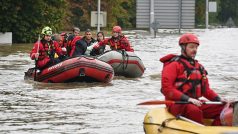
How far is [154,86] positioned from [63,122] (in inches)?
270

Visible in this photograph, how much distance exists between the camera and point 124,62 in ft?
69.9

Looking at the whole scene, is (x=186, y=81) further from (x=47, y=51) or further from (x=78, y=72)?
(x=47, y=51)

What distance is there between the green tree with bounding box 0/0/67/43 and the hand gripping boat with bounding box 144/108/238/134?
28.4 meters

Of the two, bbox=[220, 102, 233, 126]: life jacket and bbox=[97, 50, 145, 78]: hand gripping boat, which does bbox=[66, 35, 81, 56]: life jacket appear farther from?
bbox=[220, 102, 233, 126]: life jacket

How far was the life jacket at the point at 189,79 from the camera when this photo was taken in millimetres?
9932

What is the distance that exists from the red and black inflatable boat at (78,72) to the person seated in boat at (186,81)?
29.0 feet

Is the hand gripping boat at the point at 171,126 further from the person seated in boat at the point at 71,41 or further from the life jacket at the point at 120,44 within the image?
the life jacket at the point at 120,44

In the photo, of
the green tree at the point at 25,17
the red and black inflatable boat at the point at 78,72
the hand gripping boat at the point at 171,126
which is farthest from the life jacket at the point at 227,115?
the green tree at the point at 25,17

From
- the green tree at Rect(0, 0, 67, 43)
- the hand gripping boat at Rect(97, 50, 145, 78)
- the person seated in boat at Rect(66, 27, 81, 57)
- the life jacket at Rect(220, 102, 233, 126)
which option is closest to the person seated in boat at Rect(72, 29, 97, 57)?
the person seated in boat at Rect(66, 27, 81, 57)

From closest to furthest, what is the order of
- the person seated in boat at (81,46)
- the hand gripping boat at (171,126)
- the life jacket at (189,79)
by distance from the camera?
the hand gripping boat at (171,126), the life jacket at (189,79), the person seated in boat at (81,46)

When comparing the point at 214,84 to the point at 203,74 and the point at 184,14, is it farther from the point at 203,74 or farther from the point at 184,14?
the point at 184,14

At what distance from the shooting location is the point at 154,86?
19.4m

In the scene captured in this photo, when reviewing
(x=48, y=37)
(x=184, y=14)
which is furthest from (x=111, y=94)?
(x=184, y=14)

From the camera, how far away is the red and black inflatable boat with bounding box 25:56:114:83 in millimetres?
18797
